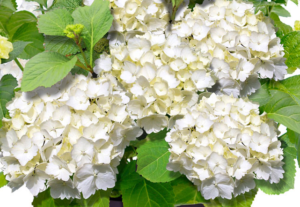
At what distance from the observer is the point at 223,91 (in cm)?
113

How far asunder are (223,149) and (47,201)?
499 millimetres

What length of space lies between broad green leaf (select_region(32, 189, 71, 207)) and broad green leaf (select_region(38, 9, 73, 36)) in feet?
1.45

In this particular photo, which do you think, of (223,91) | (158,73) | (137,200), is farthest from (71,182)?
(223,91)

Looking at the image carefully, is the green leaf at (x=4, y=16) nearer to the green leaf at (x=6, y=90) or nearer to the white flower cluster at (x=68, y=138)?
the green leaf at (x=6, y=90)

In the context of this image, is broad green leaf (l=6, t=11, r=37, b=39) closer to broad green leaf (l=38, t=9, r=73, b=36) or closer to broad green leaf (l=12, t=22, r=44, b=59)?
broad green leaf (l=12, t=22, r=44, b=59)

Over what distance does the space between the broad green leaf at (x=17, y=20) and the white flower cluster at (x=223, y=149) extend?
0.61 metres

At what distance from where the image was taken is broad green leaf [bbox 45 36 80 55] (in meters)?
1.16

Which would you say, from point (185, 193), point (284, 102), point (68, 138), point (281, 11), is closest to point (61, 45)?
point (68, 138)

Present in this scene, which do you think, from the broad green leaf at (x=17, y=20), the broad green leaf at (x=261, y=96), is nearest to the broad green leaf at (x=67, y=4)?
the broad green leaf at (x=17, y=20)

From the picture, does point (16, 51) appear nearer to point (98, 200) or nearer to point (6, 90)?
point (6, 90)

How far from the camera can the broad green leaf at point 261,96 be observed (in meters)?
1.15

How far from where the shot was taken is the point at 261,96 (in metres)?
1.17

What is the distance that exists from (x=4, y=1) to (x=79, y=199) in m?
0.71

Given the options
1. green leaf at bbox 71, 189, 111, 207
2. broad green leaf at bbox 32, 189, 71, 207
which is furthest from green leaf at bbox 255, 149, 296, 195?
broad green leaf at bbox 32, 189, 71, 207
